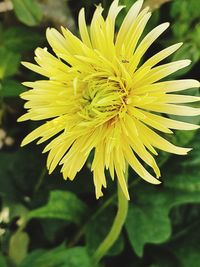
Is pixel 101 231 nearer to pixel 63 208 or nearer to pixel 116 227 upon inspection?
pixel 63 208

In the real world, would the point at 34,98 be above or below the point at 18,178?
above

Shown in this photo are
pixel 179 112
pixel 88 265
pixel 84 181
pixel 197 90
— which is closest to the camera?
pixel 179 112

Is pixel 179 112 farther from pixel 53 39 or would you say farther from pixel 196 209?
pixel 196 209

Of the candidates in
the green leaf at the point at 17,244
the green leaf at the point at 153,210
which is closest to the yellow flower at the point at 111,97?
the green leaf at the point at 153,210

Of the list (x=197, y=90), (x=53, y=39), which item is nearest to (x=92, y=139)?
(x=53, y=39)

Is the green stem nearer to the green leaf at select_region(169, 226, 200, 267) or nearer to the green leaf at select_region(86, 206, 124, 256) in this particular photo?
the green leaf at select_region(86, 206, 124, 256)

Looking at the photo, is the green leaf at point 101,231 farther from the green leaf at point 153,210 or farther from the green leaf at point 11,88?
the green leaf at point 11,88
